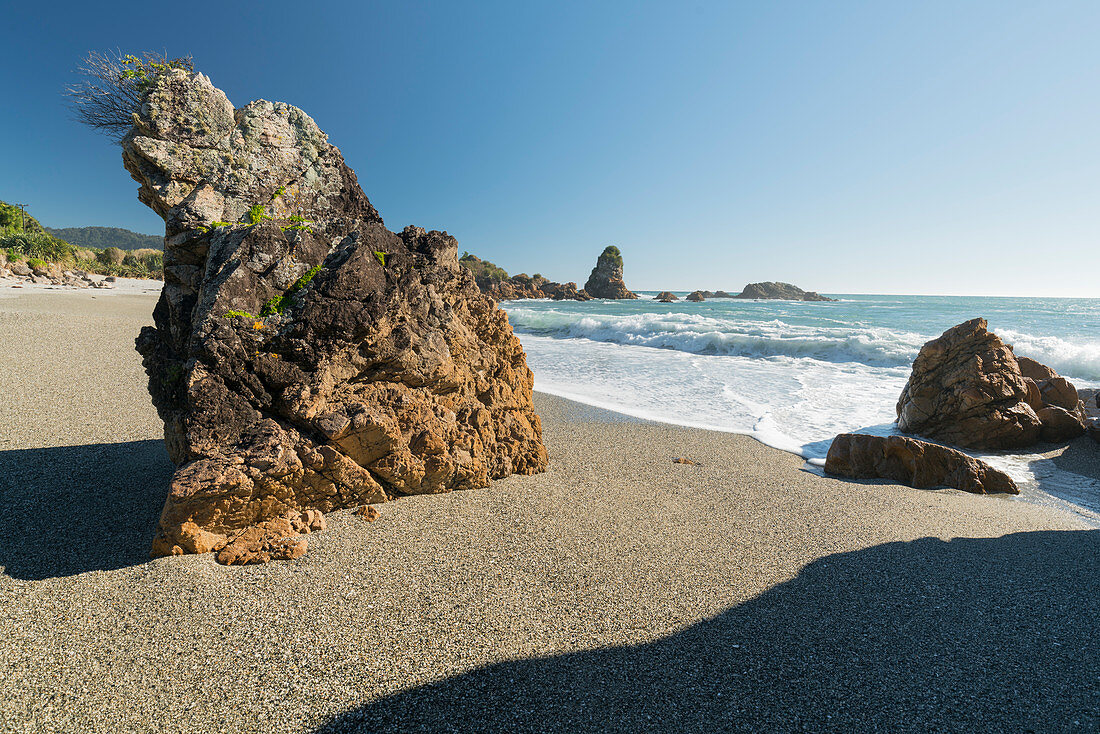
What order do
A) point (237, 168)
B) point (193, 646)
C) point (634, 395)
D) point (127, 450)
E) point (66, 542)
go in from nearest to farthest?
1. point (193, 646)
2. point (66, 542)
3. point (237, 168)
4. point (127, 450)
5. point (634, 395)

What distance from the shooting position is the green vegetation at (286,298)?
340 centimetres

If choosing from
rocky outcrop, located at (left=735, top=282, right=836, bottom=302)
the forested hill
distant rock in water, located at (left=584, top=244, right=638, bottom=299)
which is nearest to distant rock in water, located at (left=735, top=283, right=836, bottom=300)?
rocky outcrop, located at (left=735, top=282, right=836, bottom=302)

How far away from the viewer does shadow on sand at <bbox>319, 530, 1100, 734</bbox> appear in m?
2.09

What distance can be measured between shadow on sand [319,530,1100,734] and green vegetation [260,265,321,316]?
2.74 meters

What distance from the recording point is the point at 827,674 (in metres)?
2.37

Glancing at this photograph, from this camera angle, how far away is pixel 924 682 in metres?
2.34

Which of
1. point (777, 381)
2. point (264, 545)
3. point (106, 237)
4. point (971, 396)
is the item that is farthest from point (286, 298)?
point (106, 237)

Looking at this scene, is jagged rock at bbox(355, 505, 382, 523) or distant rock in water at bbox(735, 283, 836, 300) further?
distant rock in water at bbox(735, 283, 836, 300)

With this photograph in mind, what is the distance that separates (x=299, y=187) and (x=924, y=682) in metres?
5.75

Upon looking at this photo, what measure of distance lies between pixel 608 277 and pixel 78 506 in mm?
80689

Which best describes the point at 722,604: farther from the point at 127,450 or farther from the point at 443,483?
the point at 127,450

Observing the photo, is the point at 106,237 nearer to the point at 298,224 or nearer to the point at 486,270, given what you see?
the point at 486,270

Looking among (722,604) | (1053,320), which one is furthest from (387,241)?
(1053,320)

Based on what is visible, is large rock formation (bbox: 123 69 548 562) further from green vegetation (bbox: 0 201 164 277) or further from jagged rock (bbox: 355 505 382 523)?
green vegetation (bbox: 0 201 164 277)
